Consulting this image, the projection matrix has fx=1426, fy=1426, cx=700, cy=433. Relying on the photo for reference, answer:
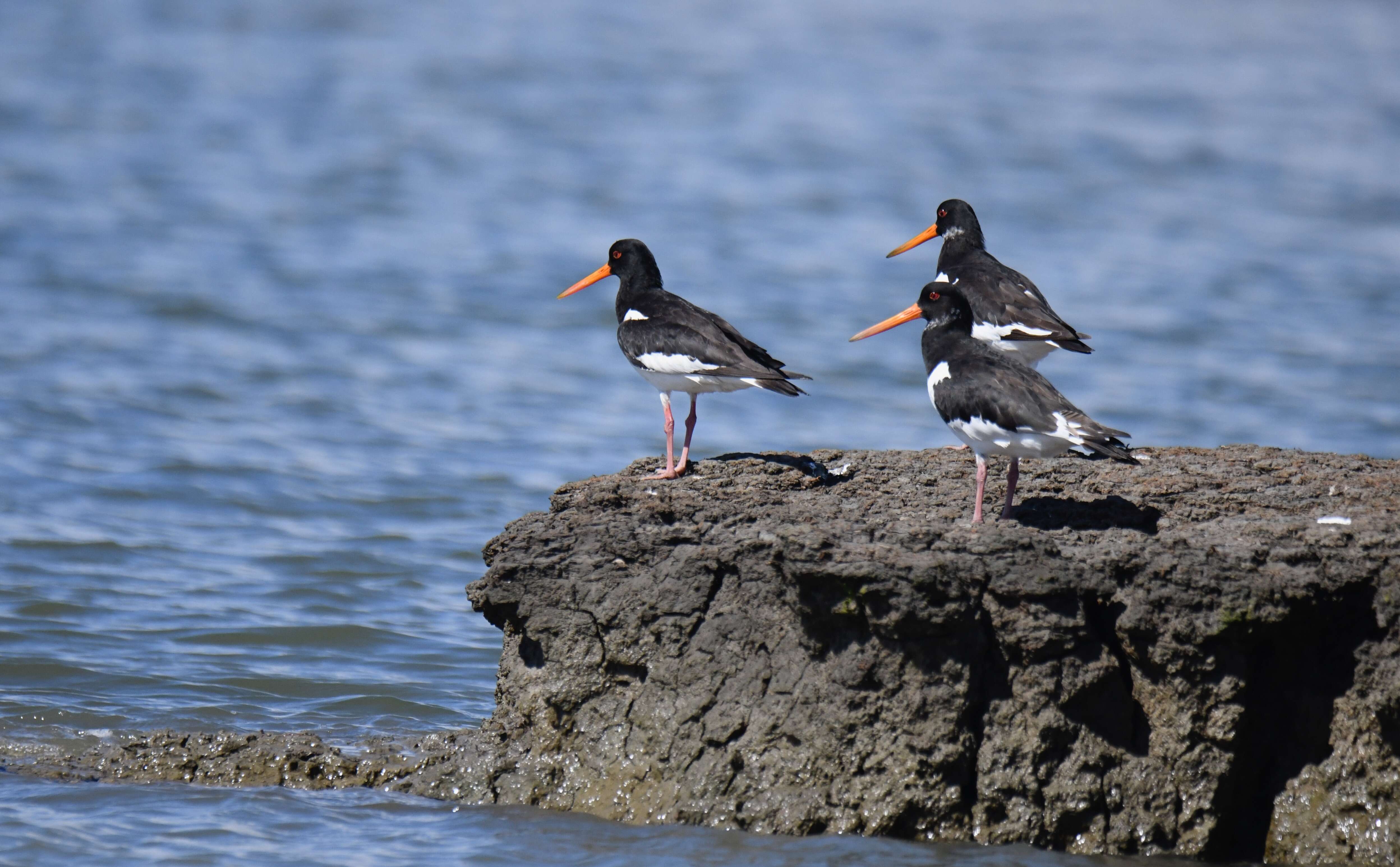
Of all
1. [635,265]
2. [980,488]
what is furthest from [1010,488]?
[635,265]

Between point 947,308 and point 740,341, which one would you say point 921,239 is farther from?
point 947,308

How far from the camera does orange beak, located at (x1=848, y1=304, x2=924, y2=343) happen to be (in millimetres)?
7199

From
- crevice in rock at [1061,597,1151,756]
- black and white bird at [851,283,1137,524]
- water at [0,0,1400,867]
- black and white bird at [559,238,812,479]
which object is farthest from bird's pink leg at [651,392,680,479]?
crevice in rock at [1061,597,1151,756]

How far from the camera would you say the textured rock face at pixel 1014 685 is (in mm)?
5094

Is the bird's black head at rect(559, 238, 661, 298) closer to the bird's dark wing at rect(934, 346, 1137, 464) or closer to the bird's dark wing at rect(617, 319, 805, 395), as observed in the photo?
the bird's dark wing at rect(617, 319, 805, 395)

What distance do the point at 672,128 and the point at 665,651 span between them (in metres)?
26.8

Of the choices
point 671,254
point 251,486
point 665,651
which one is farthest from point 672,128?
point 665,651

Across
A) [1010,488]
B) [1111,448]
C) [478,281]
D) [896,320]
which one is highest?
[478,281]

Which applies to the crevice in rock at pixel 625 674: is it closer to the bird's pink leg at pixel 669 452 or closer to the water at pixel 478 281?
the water at pixel 478 281

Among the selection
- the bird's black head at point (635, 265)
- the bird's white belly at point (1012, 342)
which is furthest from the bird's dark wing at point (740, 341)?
the bird's white belly at point (1012, 342)

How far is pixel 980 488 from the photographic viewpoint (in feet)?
19.4

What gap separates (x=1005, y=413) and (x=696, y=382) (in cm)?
202

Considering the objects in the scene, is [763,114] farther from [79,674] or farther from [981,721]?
[981,721]

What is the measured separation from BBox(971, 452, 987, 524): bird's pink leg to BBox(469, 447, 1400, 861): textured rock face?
171mm
